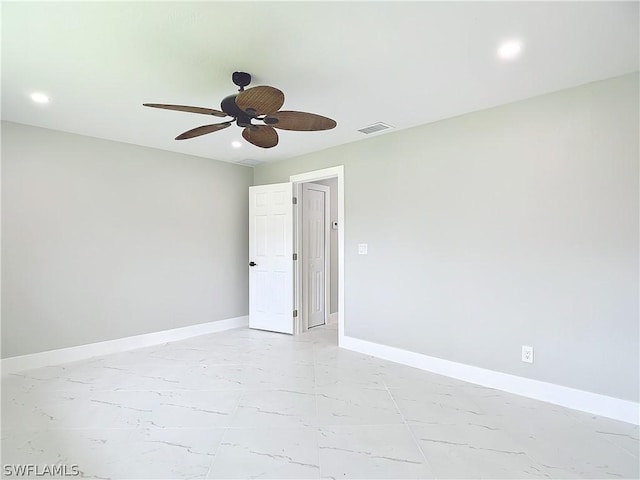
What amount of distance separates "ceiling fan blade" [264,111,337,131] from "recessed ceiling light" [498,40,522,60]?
3.61ft

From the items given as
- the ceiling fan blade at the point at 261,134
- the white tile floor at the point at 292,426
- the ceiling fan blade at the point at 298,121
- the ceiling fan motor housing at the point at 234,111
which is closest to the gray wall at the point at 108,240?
the white tile floor at the point at 292,426

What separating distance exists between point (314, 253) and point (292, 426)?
305 cm

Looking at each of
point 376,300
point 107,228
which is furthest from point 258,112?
point 107,228

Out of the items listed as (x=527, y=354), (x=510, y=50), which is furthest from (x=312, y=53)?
(x=527, y=354)

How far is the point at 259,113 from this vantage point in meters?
2.14

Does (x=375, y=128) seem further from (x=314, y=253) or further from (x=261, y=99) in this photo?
(x=314, y=253)

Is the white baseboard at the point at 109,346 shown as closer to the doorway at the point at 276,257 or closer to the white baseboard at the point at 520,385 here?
the doorway at the point at 276,257

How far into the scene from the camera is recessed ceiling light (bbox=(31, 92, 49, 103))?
9.02 feet

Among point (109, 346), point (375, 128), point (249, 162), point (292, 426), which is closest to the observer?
point (292, 426)

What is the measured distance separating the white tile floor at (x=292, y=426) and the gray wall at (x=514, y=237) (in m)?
0.43

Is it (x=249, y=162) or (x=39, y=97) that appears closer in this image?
(x=39, y=97)

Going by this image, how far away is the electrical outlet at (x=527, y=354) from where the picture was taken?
2810mm

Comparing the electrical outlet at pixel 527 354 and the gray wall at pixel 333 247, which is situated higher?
the gray wall at pixel 333 247

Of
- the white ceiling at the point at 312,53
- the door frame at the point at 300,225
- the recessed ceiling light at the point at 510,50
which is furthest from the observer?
the door frame at the point at 300,225
